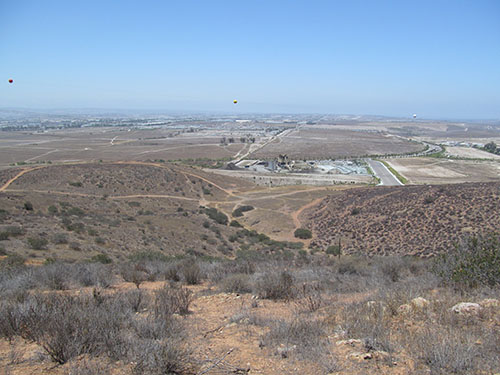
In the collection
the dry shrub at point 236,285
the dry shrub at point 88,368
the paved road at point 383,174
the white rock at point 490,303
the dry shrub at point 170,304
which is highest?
the dry shrub at point 88,368

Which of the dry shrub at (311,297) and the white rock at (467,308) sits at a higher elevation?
the white rock at (467,308)

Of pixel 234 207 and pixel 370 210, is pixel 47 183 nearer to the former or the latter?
pixel 234 207

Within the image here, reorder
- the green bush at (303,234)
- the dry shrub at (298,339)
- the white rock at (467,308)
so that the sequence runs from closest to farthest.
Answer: the dry shrub at (298,339)
the white rock at (467,308)
the green bush at (303,234)

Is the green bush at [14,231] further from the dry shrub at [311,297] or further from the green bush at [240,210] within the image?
the green bush at [240,210]

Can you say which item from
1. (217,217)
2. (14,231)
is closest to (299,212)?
(217,217)

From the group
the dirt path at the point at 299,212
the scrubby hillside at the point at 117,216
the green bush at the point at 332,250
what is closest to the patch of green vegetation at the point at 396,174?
the dirt path at the point at 299,212
